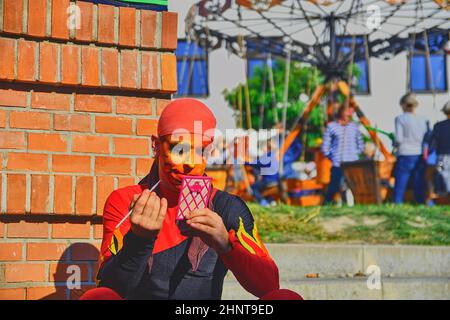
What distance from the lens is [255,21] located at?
32.2 feet

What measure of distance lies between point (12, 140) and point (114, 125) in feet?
1.43

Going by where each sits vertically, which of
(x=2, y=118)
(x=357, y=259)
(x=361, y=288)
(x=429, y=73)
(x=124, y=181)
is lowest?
(x=361, y=288)

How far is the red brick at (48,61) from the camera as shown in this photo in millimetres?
3492

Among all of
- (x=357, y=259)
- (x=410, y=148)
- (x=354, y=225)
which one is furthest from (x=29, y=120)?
(x=410, y=148)

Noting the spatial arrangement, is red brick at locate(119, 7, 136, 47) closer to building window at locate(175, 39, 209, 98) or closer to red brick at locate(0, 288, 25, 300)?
red brick at locate(0, 288, 25, 300)

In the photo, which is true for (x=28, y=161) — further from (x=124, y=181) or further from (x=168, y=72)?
(x=168, y=72)

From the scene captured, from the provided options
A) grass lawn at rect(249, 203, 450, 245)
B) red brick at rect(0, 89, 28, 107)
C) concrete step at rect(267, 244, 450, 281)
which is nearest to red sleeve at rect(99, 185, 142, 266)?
red brick at rect(0, 89, 28, 107)

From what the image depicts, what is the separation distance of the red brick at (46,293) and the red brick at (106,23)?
3.54ft

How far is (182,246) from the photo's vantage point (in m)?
3.07

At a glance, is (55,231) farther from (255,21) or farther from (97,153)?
(255,21)

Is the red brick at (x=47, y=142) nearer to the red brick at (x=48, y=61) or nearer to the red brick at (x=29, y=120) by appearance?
the red brick at (x=29, y=120)

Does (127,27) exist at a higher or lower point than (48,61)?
higher

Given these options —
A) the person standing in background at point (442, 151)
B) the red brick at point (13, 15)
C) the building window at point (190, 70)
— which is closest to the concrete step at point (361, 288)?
the red brick at point (13, 15)
